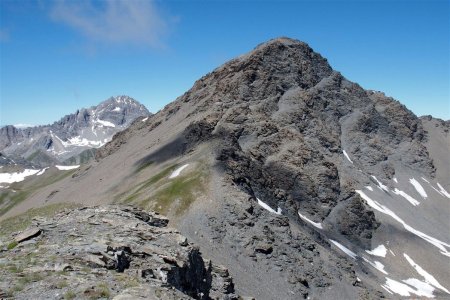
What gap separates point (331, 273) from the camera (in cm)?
8675

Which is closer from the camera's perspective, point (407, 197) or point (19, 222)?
point (19, 222)

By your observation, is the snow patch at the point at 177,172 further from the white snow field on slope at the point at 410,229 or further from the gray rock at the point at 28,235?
the white snow field on slope at the point at 410,229

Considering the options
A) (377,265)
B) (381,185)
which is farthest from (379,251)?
(381,185)

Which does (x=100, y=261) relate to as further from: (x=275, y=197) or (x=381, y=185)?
(x=381, y=185)

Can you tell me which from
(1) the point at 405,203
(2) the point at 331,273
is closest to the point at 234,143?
(2) the point at 331,273

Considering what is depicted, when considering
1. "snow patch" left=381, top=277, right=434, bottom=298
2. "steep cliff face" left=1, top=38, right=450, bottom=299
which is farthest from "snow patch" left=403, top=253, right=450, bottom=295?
"snow patch" left=381, top=277, right=434, bottom=298

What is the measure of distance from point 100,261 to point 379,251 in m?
130

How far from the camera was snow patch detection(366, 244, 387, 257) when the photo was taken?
136 m

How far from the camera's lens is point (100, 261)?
75.9 ft

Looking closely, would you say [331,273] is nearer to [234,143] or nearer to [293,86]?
[234,143]

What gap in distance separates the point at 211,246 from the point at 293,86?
5362 inches

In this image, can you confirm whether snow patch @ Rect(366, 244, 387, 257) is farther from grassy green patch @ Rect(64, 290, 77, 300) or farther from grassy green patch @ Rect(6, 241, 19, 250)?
grassy green patch @ Rect(64, 290, 77, 300)

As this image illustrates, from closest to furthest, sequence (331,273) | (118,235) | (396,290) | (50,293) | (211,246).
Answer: (50,293) < (118,235) < (211,246) < (331,273) < (396,290)

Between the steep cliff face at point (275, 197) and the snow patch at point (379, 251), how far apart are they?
0.66 m
